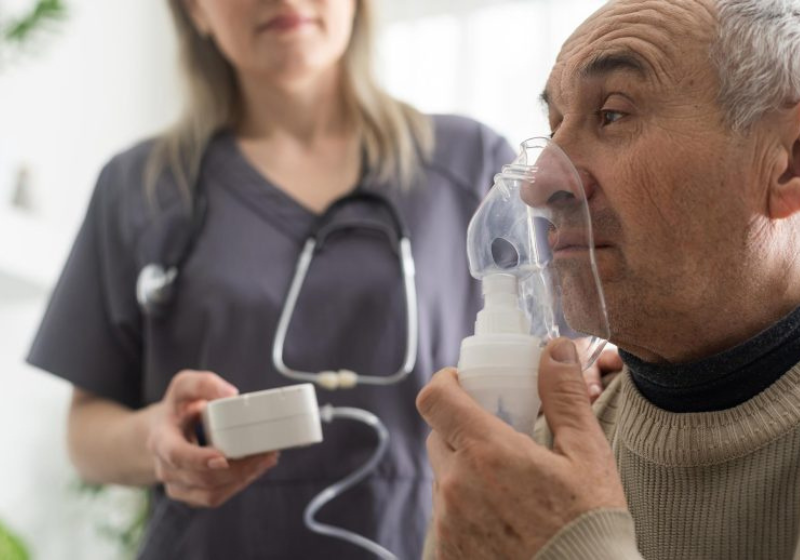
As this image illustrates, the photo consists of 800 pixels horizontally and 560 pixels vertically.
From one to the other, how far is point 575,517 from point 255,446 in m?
0.48

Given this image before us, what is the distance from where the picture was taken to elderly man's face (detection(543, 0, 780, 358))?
0.89 m

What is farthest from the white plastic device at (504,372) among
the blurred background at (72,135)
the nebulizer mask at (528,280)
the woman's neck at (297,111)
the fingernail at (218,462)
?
the blurred background at (72,135)

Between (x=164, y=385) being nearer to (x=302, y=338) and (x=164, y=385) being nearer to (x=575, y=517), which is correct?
(x=302, y=338)

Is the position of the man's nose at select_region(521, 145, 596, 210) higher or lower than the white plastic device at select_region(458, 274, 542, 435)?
higher

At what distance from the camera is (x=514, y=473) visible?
73 cm

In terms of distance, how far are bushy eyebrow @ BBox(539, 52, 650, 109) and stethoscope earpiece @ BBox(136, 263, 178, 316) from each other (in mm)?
740

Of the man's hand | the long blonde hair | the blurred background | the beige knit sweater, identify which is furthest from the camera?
the blurred background

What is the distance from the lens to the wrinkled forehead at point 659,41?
89 centimetres

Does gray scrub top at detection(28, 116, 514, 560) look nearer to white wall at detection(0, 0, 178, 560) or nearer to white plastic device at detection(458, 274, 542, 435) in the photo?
white plastic device at detection(458, 274, 542, 435)

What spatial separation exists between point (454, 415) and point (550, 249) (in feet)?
0.69

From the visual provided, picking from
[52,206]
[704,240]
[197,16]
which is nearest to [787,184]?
[704,240]

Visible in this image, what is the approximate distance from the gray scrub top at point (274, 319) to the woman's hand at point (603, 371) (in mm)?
361

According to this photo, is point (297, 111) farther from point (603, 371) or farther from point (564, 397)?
point (564, 397)

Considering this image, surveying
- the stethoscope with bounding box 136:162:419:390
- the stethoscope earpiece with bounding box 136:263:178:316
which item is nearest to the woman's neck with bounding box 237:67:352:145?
the stethoscope with bounding box 136:162:419:390
